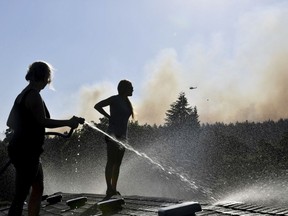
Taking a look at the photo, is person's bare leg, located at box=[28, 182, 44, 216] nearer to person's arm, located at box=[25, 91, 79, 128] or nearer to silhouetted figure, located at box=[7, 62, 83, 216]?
silhouetted figure, located at box=[7, 62, 83, 216]

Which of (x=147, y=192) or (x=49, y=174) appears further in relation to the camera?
(x=49, y=174)

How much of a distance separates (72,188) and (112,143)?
49.3 meters

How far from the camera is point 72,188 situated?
55.7 m

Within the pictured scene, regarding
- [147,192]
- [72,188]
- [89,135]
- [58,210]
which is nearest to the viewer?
[58,210]

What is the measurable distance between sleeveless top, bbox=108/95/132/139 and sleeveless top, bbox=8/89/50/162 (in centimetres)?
271

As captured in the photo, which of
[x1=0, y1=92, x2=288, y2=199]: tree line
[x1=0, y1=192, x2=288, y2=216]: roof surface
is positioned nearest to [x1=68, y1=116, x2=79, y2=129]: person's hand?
[x1=0, y1=192, x2=288, y2=216]: roof surface

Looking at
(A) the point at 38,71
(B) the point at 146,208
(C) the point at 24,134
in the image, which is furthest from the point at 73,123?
(B) the point at 146,208

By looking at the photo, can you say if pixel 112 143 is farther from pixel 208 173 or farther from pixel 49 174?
pixel 49 174

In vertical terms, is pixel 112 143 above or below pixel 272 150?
below

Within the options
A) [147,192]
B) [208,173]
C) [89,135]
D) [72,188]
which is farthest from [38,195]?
[89,135]

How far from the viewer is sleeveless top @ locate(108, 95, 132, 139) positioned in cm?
767

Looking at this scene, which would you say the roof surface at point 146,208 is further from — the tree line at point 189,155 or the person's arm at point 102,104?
the tree line at point 189,155

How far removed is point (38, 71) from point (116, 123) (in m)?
2.76

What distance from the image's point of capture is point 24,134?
16.3 ft
